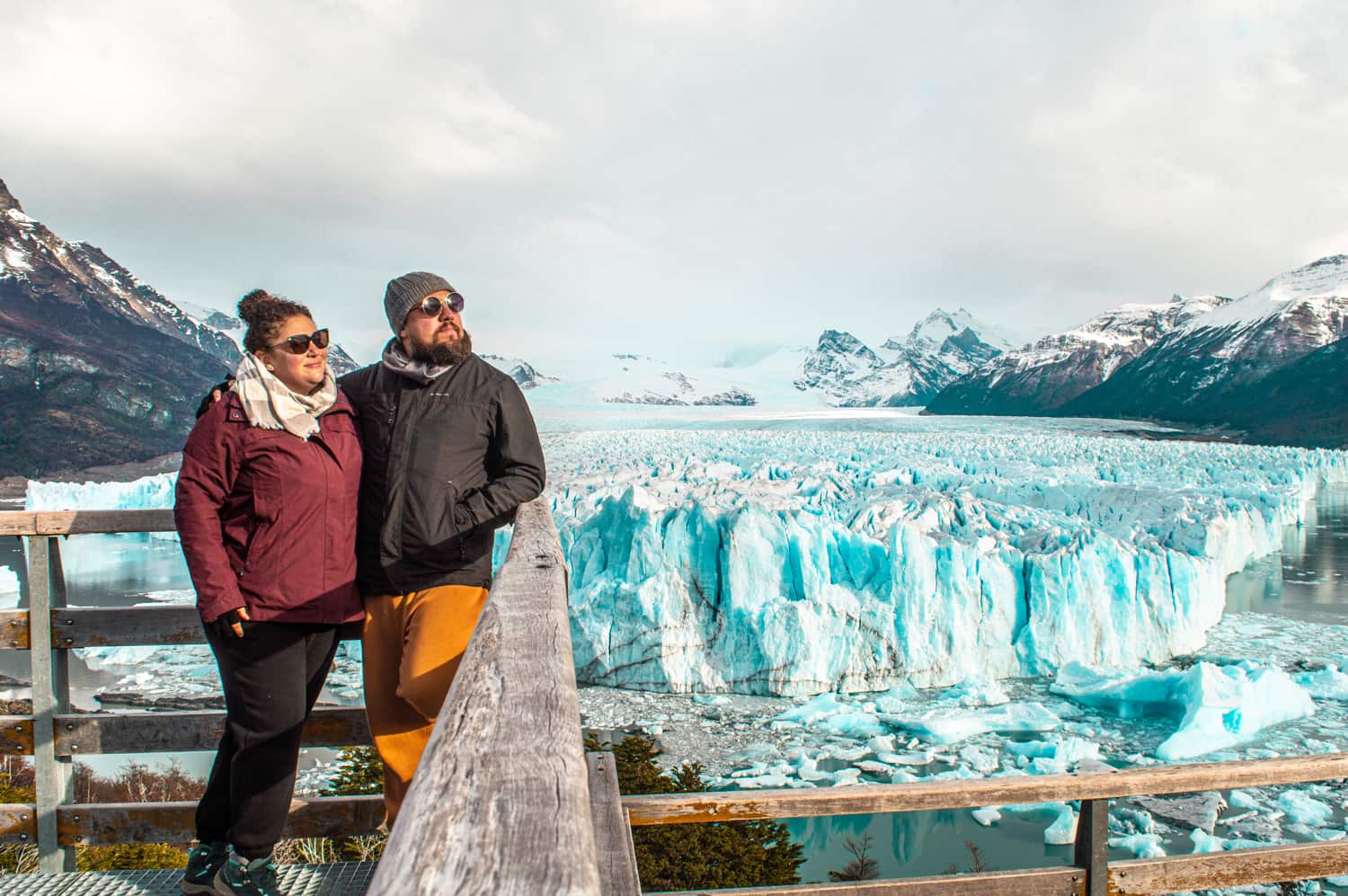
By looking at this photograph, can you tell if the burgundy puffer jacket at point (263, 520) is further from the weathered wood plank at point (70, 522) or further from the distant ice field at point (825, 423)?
the distant ice field at point (825, 423)

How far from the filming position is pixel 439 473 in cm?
181

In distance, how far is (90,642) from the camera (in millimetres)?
1971

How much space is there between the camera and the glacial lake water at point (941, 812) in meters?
7.66

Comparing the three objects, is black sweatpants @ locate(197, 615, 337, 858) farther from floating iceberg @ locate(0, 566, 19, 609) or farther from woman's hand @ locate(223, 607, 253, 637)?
floating iceberg @ locate(0, 566, 19, 609)

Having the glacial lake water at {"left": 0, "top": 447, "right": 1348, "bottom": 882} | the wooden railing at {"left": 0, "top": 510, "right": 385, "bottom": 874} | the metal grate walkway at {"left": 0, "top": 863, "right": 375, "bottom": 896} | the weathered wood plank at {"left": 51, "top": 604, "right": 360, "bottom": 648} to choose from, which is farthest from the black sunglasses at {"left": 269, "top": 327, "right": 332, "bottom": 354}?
the glacial lake water at {"left": 0, "top": 447, "right": 1348, "bottom": 882}

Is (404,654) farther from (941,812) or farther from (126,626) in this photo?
(941,812)

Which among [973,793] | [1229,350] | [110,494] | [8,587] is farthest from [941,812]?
[1229,350]

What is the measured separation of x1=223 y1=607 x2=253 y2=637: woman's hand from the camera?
1595mm

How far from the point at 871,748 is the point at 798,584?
271cm

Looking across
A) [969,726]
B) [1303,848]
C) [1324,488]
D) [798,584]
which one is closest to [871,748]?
[969,726]

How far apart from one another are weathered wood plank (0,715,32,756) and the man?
0.86 metres

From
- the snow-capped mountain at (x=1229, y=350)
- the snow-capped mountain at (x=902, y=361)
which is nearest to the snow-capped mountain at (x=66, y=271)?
the snow-capped mountain at (x=1229, y=350)

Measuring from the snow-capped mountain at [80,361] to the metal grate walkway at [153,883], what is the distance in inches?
1333

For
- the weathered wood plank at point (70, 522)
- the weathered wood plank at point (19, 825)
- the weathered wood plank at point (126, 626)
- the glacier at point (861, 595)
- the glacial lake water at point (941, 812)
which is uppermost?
the weathered wood plank at point (70, 522)
